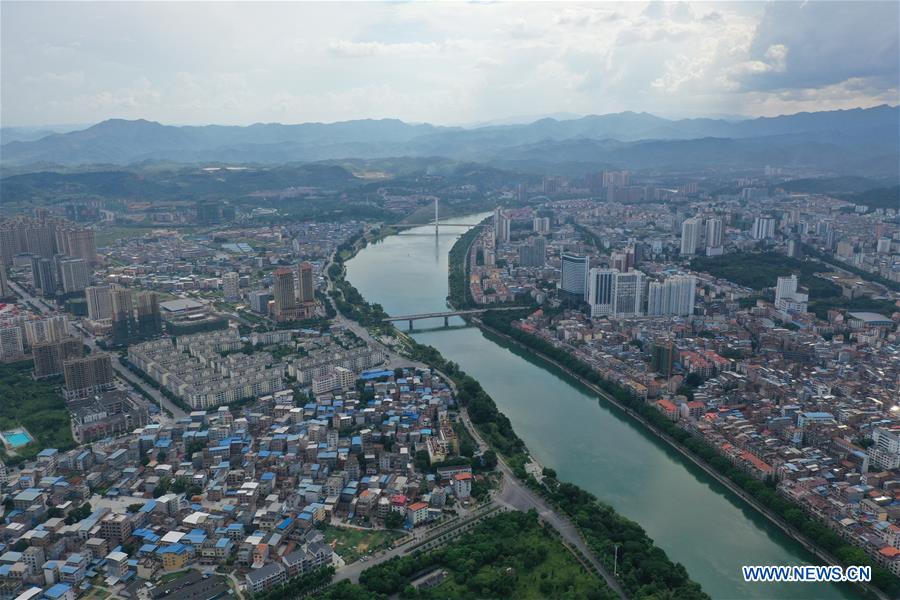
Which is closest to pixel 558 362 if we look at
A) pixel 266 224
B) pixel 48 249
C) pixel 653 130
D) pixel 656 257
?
pixel 656 257

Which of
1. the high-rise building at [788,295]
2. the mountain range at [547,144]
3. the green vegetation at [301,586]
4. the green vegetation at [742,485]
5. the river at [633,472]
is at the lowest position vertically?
the river at [633,472]

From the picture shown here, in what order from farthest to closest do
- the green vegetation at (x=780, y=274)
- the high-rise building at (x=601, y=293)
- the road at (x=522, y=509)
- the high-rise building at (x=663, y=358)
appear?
the high-rise building at (x=601, y=293)
the green vegetation at (x=780, y=274)
the high-rise building at (x=663, y=358)
the road at (x=522, y=509)

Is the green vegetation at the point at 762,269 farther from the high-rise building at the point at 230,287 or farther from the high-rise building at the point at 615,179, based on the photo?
the high-rise building at the point at 615,179

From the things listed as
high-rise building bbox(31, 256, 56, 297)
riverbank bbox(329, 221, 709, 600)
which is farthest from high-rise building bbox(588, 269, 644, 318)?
high-rise building bbox(31, 256, 56, 297)

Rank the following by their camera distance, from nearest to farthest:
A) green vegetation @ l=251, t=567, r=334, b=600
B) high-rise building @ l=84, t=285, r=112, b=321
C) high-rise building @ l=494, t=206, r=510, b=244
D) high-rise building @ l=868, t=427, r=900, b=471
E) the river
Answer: green vegetation @ l=251, t=567, r=334, b=600, the river, high-rise building @ l=868, t=427, r=900, b=471, high-rise building @ l=84, t=285, r=112, b=321, high-rise building @ l=494, t=206, r=510, b=244

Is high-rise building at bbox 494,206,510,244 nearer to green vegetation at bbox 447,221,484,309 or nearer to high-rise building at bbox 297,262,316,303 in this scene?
green vegetation at bbox 447,221,484,309

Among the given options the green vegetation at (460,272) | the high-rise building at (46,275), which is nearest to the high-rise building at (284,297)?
the green vegetation at (460,272)
